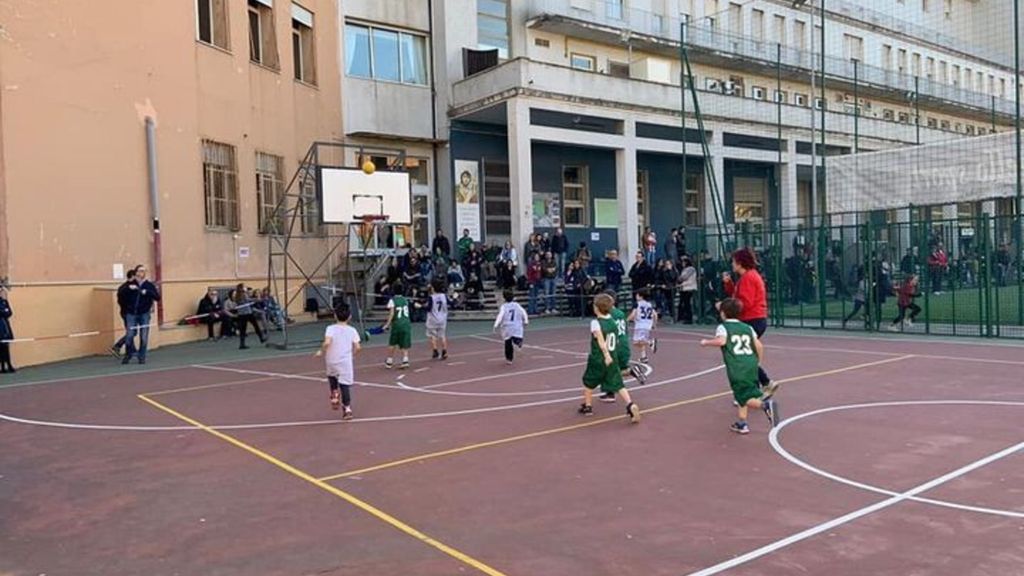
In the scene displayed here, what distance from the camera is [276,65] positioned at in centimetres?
2488

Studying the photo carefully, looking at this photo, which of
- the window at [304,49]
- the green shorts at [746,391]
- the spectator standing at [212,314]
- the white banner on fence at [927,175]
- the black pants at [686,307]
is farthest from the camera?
the window at [304,49]

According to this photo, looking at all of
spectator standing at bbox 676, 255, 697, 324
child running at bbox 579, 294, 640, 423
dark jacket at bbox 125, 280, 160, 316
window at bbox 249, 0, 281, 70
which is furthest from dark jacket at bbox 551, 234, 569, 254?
child running at bbox 579, 294, 640, 423

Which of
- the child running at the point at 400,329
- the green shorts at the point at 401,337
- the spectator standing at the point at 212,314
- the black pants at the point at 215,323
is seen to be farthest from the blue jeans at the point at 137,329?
the green shorts at the point at 401,337

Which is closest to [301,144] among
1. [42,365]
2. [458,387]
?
[42,365]

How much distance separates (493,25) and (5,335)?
20.7m

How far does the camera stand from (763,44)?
40.6 metres

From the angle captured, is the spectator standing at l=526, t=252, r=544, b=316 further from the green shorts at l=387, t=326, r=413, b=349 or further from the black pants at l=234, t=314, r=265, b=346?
the green shorts at l=387, t=326, r=413, b=349

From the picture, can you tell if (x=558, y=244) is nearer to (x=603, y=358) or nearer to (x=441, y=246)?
(x=441, y=246)

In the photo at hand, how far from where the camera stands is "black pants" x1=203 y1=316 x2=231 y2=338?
21.7 m

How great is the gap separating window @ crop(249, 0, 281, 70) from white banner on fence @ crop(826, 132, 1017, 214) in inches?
692

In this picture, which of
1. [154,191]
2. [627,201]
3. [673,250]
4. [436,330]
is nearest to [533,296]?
[673,250]

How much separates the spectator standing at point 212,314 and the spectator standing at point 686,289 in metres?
12.0

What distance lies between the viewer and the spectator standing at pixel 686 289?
73.3ft

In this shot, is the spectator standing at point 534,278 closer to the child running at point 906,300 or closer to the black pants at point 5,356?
the child running at point 906,300
